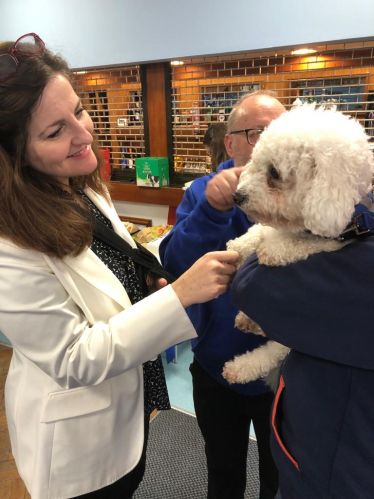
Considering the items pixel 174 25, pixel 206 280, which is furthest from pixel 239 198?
pixel 174 25

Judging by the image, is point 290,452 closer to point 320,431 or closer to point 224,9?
point 320,431

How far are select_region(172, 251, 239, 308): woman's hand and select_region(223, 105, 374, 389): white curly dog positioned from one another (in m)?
0.12

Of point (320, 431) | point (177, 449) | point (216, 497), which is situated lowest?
point (177, 449)

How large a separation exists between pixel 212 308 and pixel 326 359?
586 millimetres

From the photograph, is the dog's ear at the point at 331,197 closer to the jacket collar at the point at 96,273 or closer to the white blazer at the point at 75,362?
the white blazer at the point at 75,362

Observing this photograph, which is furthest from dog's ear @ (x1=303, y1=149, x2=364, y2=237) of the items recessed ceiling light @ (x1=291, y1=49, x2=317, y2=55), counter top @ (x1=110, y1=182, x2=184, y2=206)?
counter top @ (x1=110, y1=182, x2=184, y2=206)

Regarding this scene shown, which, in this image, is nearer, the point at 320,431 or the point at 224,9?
the point at 320,431

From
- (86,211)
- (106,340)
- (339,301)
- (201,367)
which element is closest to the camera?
(339,301)

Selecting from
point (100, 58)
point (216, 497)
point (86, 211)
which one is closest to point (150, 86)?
point (100, 58)

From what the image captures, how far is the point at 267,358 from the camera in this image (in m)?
1.14

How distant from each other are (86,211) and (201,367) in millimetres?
756

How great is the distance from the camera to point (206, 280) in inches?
34.7

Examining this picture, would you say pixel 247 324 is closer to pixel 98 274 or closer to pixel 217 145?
pixel 98 274

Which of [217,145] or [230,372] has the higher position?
[217,145]
